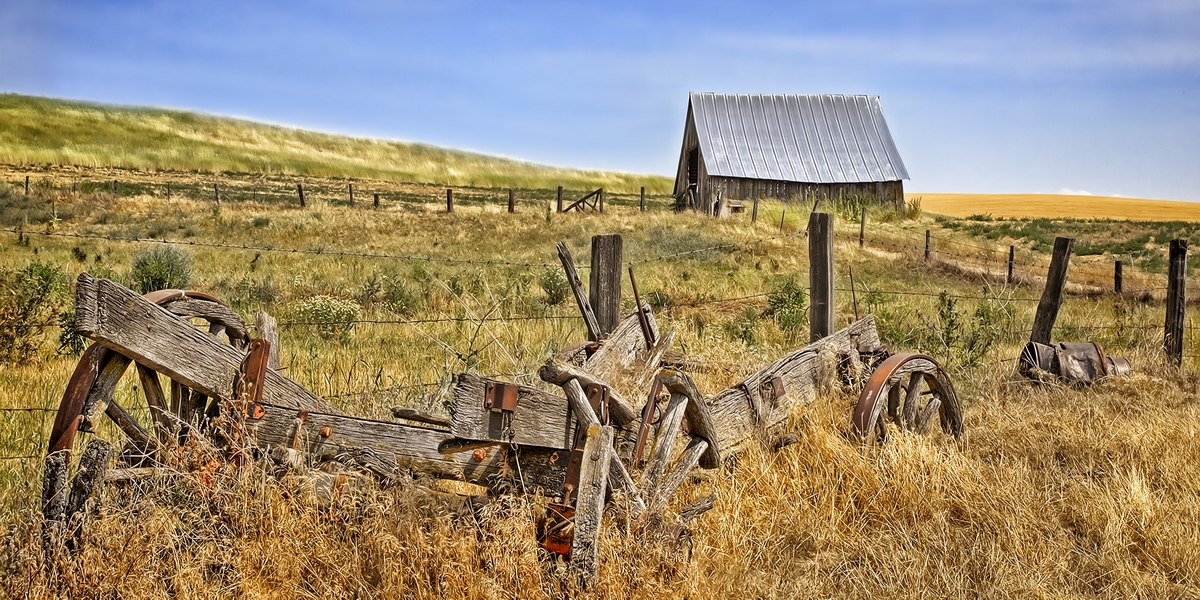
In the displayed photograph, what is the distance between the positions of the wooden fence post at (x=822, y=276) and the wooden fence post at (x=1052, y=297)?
222 centimetres

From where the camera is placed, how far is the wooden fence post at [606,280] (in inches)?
227

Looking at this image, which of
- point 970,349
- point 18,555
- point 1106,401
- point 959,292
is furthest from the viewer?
point 959,292

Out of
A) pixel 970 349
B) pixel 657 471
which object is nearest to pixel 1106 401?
pixel 970 349

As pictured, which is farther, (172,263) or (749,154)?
(749,154)

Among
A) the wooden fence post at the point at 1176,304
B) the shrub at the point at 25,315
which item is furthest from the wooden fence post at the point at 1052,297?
the shrub at the point at 25,315

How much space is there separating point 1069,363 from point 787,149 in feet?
101

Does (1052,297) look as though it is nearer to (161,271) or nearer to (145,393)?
(145,393)

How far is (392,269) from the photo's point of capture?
15.2m

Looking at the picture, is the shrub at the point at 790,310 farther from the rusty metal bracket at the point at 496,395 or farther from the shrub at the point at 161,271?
the shrub at the point at 161,271

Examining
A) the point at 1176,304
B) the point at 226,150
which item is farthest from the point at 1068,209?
the point at 1176,304

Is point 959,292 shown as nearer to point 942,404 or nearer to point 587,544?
point 942,404

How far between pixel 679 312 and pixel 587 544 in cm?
811

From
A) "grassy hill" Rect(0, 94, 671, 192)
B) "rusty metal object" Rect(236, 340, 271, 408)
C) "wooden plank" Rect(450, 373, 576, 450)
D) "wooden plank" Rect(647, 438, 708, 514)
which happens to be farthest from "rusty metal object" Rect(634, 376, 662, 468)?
"grassy hill" Rect(0, 94, 671, 192)

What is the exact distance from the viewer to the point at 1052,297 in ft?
25.6
